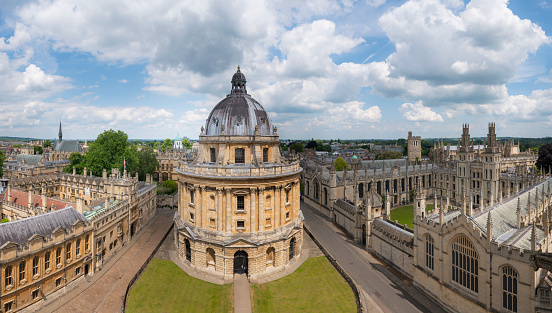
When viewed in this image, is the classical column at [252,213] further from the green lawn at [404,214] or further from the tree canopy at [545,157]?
the tree canopy at [545,157]

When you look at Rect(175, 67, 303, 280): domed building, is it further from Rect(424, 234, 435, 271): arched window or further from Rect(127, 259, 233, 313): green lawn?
Rect(424, 234, 435, 271): arched window

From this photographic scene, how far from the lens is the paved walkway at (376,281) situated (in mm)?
30438

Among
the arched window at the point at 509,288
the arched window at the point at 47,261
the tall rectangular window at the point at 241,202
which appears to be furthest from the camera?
the tall rectangular window at the point at 241,202

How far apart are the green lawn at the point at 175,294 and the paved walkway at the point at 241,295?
671 millimetres

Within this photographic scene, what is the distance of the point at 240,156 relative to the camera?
4072 cm

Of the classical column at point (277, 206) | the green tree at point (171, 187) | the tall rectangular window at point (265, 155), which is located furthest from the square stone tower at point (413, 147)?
the classical column at point (277, 206)

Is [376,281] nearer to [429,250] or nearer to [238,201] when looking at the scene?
[429,250]

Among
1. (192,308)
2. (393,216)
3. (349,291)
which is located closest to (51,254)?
(192,308)

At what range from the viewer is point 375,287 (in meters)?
34.2

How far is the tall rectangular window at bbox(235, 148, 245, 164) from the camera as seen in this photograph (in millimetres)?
40688

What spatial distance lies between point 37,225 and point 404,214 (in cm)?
6436

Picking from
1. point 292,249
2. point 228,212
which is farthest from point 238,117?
point 292,249

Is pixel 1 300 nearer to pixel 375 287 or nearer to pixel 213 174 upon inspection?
pixel 213 174

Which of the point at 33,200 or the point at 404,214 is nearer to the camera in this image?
the point at 33,200
